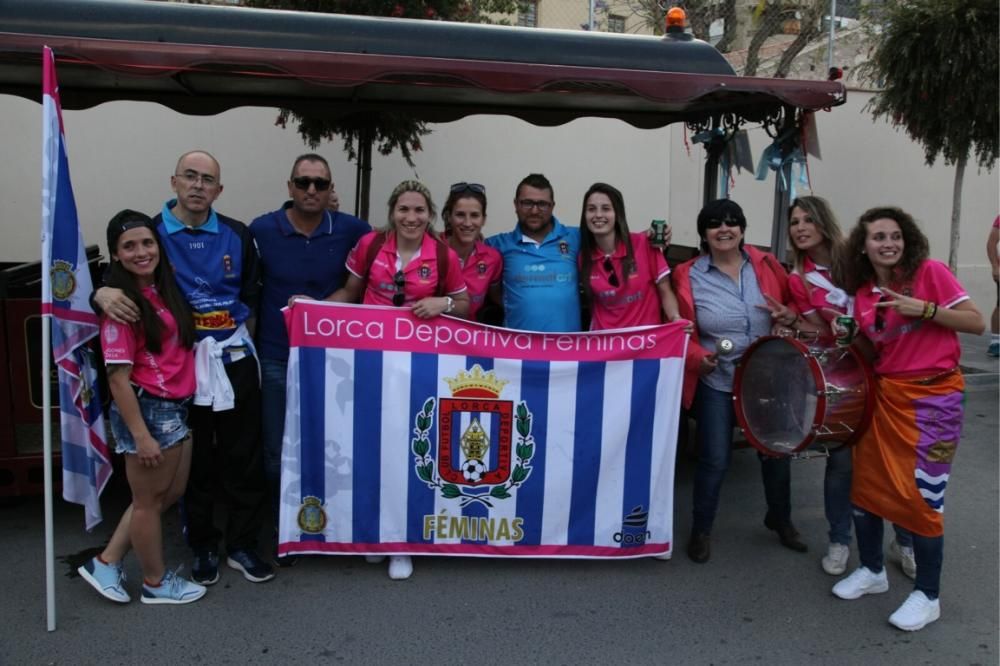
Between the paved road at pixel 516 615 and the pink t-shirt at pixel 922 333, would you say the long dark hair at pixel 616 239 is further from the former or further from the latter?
the paved road at pixel 516 615

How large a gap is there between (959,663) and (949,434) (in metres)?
0.89

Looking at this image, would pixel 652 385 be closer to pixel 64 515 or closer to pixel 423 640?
pixel 423 640

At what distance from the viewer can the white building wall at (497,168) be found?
354 inches

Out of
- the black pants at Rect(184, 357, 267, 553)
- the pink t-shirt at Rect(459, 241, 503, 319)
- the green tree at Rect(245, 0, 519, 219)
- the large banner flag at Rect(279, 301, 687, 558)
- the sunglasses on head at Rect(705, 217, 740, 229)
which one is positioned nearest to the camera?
the black pants at Rect(184, 357, 267, 553)

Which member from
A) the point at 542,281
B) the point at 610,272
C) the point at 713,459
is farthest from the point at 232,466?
the point at 713,459

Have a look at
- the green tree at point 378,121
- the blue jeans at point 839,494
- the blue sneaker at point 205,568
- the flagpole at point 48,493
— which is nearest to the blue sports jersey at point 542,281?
the blue jeans at point 839,494

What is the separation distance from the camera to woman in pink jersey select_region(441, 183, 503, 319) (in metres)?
4.04

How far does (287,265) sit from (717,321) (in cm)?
208

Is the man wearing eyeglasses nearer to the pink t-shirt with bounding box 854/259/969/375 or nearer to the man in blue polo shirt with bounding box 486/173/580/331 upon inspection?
the man in blue polo shirt with bounding box 486/173/580/331

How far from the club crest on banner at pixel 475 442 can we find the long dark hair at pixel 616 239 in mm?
744

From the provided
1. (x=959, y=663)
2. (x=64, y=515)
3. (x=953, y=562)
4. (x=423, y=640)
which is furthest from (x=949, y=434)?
(x=64, y=515)

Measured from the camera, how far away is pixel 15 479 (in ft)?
13.9

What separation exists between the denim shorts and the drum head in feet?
8.12

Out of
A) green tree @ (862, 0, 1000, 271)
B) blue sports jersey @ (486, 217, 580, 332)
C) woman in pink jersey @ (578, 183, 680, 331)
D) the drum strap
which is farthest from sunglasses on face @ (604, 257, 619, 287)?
green tree @ (862, 0, 1000, 271)
